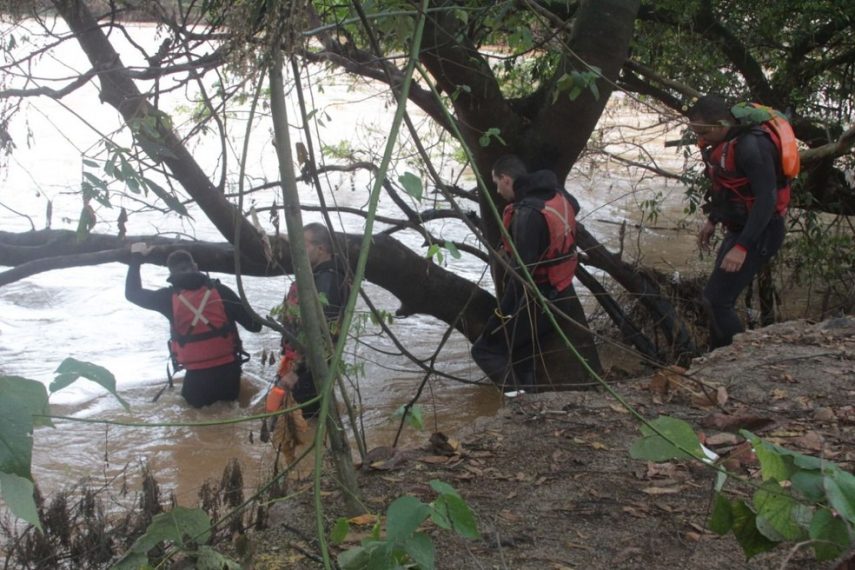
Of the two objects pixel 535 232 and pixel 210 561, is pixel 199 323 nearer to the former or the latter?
pixel 535 232

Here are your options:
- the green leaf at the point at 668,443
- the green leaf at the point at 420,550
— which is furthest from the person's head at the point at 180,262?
the green leaf at the point at 420,550

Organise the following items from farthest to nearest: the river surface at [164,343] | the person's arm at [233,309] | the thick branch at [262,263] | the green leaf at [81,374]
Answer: the person's arm at [233,309] → the river surface at [164,343] → the thick branch at [262,263] → the green leaf at [81,374]

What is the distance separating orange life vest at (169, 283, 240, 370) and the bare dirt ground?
153 inches

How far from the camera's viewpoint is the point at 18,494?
64.1 inches

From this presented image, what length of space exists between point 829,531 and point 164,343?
9600mm

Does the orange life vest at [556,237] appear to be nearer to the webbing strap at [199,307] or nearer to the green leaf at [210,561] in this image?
the webbing strap at [199,307]

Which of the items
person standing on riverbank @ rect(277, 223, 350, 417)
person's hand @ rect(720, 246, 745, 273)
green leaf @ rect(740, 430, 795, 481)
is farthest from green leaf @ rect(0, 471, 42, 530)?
person's hand @ rect(720, 246, 745, 273)

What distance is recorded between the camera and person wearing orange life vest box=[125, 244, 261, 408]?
7625 millimetres

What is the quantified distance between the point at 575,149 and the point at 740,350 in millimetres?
2523

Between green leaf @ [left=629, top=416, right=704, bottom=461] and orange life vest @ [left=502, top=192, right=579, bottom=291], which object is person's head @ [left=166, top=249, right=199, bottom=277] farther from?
green leaf @ [left=629, top=416, right=704, bottom=461]

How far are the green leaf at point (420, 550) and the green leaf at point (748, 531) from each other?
0.84 m

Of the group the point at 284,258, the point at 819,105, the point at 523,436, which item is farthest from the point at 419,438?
the point at 819,105

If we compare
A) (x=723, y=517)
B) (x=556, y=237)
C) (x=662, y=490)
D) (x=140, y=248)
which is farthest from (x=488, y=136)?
(x=723, y=517)

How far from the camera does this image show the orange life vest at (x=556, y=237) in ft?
21.2
